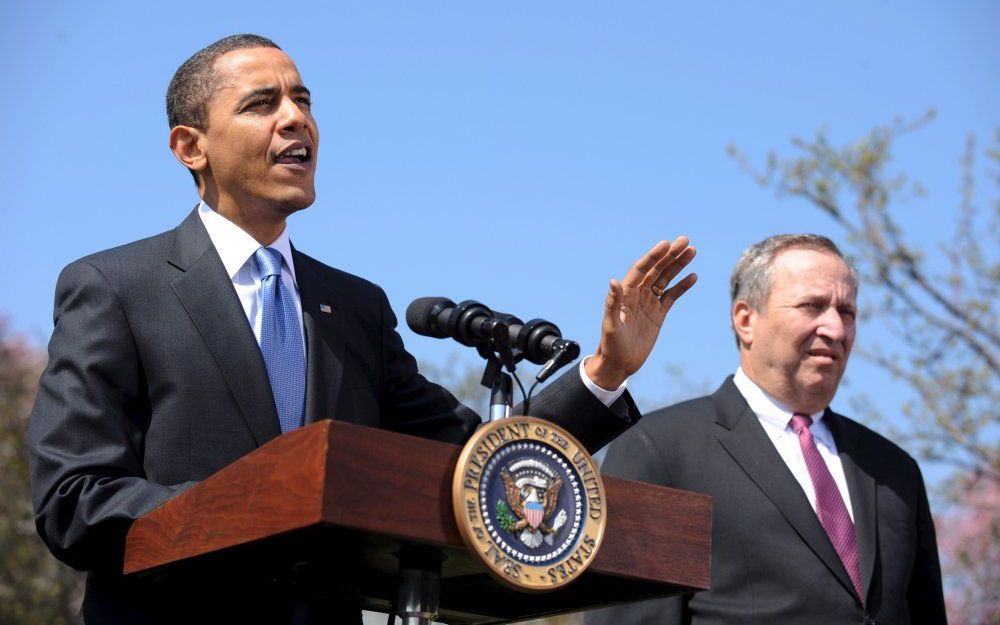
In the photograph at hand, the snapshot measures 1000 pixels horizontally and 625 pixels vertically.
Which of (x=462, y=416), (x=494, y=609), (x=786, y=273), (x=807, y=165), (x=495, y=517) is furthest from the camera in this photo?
(x=807, y=165)

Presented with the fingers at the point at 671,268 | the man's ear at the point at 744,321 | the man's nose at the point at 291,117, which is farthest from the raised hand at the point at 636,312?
the man's ear at the point at 744,321

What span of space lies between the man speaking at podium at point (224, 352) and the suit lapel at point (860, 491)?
6.54 ft

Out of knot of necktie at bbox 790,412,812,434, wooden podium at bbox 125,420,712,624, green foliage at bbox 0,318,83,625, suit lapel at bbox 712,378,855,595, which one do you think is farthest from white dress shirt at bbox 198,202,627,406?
green foliage at bbox 0,318,83,625

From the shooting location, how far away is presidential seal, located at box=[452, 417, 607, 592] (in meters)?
2.48

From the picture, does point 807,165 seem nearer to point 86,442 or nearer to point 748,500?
point 748,500

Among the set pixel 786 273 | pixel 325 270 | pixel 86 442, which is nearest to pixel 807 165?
pixel 786 273

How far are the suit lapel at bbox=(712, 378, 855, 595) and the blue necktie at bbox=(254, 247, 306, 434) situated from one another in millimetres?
2236

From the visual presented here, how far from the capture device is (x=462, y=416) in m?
3.63

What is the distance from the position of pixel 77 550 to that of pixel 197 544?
449 millimetres

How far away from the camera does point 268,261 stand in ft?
11.5

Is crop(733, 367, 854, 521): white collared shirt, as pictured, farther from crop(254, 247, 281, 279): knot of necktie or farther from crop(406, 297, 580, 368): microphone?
crop(406, 297, 580, 368): microphone

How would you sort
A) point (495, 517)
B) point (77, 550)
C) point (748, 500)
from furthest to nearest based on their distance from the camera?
point (748, 500) < point (77, 550) < point (495, 517)

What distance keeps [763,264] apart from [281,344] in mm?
2808

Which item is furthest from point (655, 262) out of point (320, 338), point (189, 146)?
point (189, 146)
